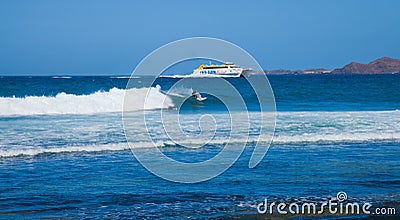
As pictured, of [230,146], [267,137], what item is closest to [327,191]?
[230,146]

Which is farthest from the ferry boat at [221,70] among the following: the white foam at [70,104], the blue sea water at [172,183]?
the blue sea water at [172,183]

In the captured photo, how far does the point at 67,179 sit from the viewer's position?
11.7 meters

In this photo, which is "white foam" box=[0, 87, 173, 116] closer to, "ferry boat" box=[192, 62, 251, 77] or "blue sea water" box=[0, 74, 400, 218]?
"blue sea water" box=[0, 74, 400, 218]

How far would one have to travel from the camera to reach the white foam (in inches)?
1209

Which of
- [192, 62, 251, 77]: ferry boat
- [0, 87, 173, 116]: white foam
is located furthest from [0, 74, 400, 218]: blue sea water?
[192, 62, 251, 77]: ferry boat

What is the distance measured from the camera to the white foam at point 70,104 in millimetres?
30719

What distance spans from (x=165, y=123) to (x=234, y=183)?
1353cm

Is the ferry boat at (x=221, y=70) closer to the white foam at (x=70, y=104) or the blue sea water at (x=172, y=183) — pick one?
the white foam at (x=70, y=104)

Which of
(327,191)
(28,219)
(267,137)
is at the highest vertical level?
(267,137)

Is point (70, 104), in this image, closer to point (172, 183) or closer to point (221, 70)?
point (172, 183)

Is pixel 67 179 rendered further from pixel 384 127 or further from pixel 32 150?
pixel 384 127

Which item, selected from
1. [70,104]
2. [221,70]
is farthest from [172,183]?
[221,70]

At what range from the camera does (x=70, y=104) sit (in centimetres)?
3272

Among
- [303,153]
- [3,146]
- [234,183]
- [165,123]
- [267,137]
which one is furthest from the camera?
[165,123]
